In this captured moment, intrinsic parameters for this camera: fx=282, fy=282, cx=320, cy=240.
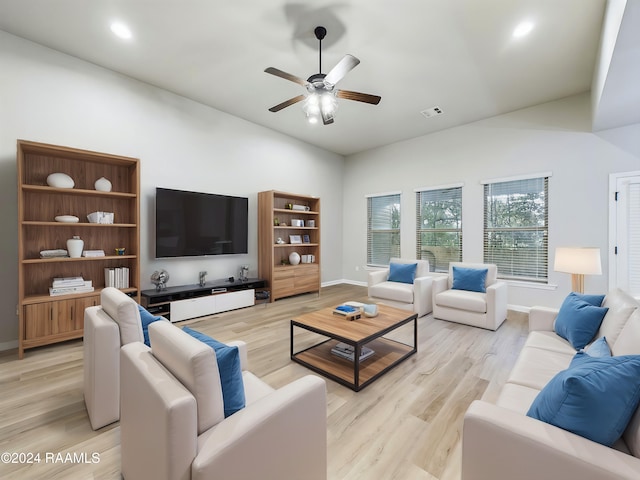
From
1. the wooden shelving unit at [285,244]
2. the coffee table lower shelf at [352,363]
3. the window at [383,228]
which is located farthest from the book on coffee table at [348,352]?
the window at [383,228]

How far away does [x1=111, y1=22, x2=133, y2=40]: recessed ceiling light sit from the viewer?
9.29 feet

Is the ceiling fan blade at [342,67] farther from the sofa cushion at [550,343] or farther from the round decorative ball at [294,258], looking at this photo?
the round decorative ball at [294,258]

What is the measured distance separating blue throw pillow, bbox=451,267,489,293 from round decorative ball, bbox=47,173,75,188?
5.05 metres

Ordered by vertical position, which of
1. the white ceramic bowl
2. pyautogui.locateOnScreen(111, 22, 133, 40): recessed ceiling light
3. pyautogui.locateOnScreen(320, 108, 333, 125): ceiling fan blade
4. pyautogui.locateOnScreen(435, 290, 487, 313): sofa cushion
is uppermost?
pyautogui.locateOnScreen(111, 22, 133, 40): recessed ceiling light

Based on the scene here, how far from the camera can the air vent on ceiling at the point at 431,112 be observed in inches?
180

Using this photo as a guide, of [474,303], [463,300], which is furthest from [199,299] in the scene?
[474,303]

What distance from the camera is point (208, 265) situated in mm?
4648

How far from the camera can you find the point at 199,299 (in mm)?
4062

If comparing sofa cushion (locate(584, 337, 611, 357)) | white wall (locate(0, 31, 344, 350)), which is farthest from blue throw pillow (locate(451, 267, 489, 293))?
white wall (locate(0, 31, 344, 350))

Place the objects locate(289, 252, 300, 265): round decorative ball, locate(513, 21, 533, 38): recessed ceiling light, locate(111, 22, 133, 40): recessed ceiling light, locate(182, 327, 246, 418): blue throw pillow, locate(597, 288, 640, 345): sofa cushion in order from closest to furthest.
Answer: locate(182, 327, 246, 418): blue throw pillow
locate(597, 288, 640, 345): sofa cushion
locate(513, 21, 533, 38): recessed ceiling light
locate(111, 22, 133, 40): recessed ceiling light
locate(289, 252, 300, 265): round decorative ball

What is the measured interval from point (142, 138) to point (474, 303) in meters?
5.00

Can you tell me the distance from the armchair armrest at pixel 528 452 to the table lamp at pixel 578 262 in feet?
8.37

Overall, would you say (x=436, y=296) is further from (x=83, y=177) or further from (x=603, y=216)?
(x=83, y=177)

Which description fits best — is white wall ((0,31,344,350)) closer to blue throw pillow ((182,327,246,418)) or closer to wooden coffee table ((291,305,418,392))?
wooden coffee table ((291,305,418,392))
